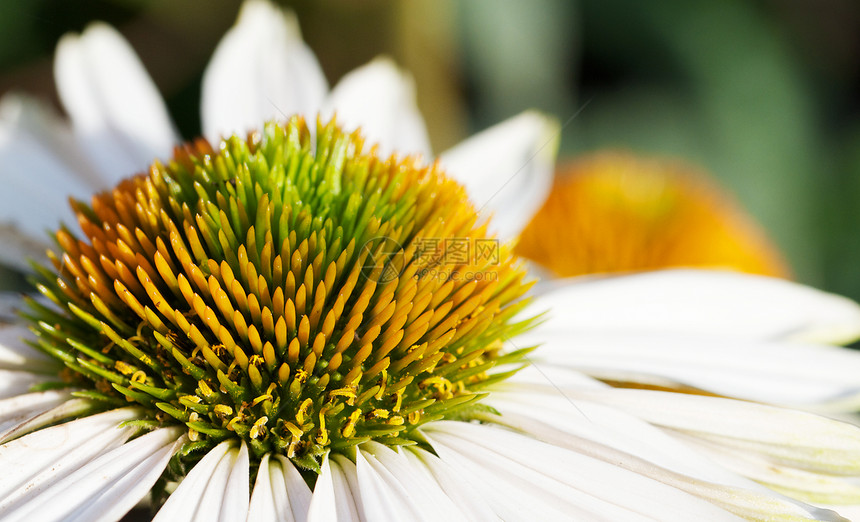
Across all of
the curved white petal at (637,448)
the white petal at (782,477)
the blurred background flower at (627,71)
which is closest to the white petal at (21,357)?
the curved white petal at (637,448)

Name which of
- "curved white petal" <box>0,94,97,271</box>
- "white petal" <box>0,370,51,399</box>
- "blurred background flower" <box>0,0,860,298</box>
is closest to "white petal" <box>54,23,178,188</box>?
"curved white petal" <box>0,94,97,271</box>

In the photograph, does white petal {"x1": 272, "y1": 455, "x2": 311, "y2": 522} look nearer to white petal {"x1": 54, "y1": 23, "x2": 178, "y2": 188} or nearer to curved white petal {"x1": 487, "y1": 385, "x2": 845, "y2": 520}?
curved white petal {"x1": 487, "y1": 385, "x2": 845, "y2": 520}

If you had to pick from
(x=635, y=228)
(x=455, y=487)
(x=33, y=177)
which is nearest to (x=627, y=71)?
(x=635, y=228)

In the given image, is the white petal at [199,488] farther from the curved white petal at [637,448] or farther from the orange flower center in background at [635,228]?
the orange flower center in background at [635,228]

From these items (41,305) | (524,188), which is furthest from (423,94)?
(41,305)

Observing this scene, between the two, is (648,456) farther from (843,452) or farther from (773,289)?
(773,289)

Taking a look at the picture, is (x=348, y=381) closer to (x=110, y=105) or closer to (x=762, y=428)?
(x=762, y=428)
